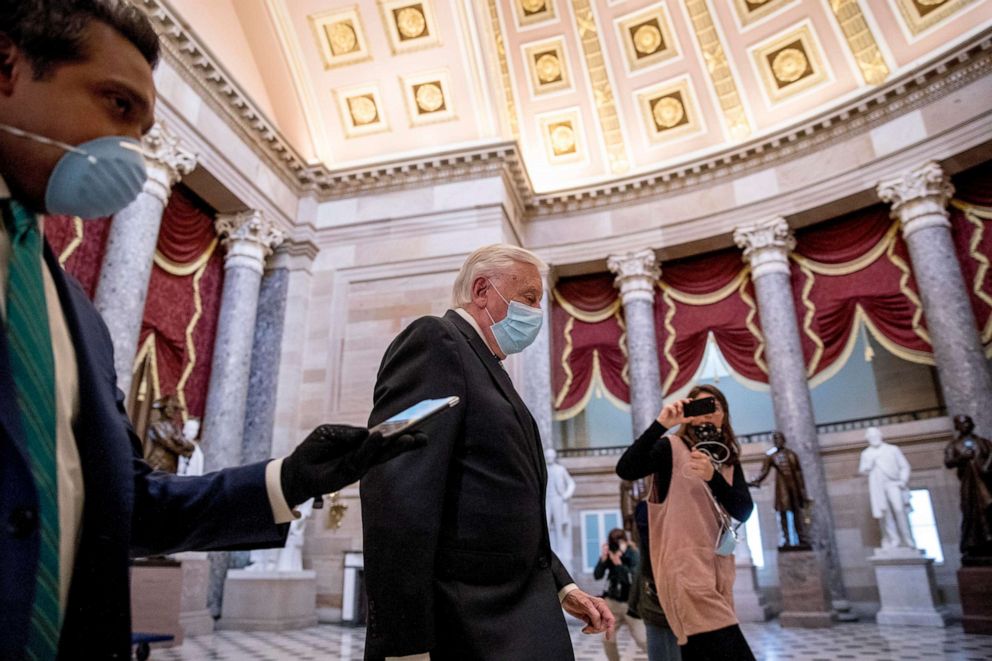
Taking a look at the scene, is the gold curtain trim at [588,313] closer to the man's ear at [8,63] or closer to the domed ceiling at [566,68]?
the domed ceiling at [566,68]

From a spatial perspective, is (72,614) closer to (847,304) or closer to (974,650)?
(974,650)

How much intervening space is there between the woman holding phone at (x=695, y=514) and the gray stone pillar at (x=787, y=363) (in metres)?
9.16

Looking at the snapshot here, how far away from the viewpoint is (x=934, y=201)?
11906mm

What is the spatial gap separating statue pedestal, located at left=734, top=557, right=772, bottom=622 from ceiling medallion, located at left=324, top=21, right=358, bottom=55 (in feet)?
40.6

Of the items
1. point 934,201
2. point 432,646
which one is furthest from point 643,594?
point 934,201

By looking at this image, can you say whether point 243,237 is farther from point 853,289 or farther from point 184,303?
point 853,289

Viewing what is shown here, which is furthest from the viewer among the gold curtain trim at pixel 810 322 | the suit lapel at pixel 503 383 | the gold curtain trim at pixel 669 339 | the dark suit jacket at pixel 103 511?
the gold curtain trim at pixel 669 339

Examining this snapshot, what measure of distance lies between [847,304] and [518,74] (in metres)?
8.71

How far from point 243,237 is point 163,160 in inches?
99.7

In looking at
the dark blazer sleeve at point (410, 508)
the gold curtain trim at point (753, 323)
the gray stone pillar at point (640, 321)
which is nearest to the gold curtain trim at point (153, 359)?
the gray stone pillar at point (640, 321)

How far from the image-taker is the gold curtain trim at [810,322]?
44.7ft

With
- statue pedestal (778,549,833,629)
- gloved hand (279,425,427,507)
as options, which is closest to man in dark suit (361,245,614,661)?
gloved hand (279,425,427,507)

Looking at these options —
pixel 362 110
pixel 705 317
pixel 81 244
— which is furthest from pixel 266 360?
pixel 705 317

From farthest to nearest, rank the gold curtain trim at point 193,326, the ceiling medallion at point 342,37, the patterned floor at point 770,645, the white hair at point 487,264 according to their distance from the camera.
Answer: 1. the ceiling medallion at point 342,37
2. the gold curtain trim at point 193,326
3. the patterned floor at point 770,645
4. the white hair at point 487,264
